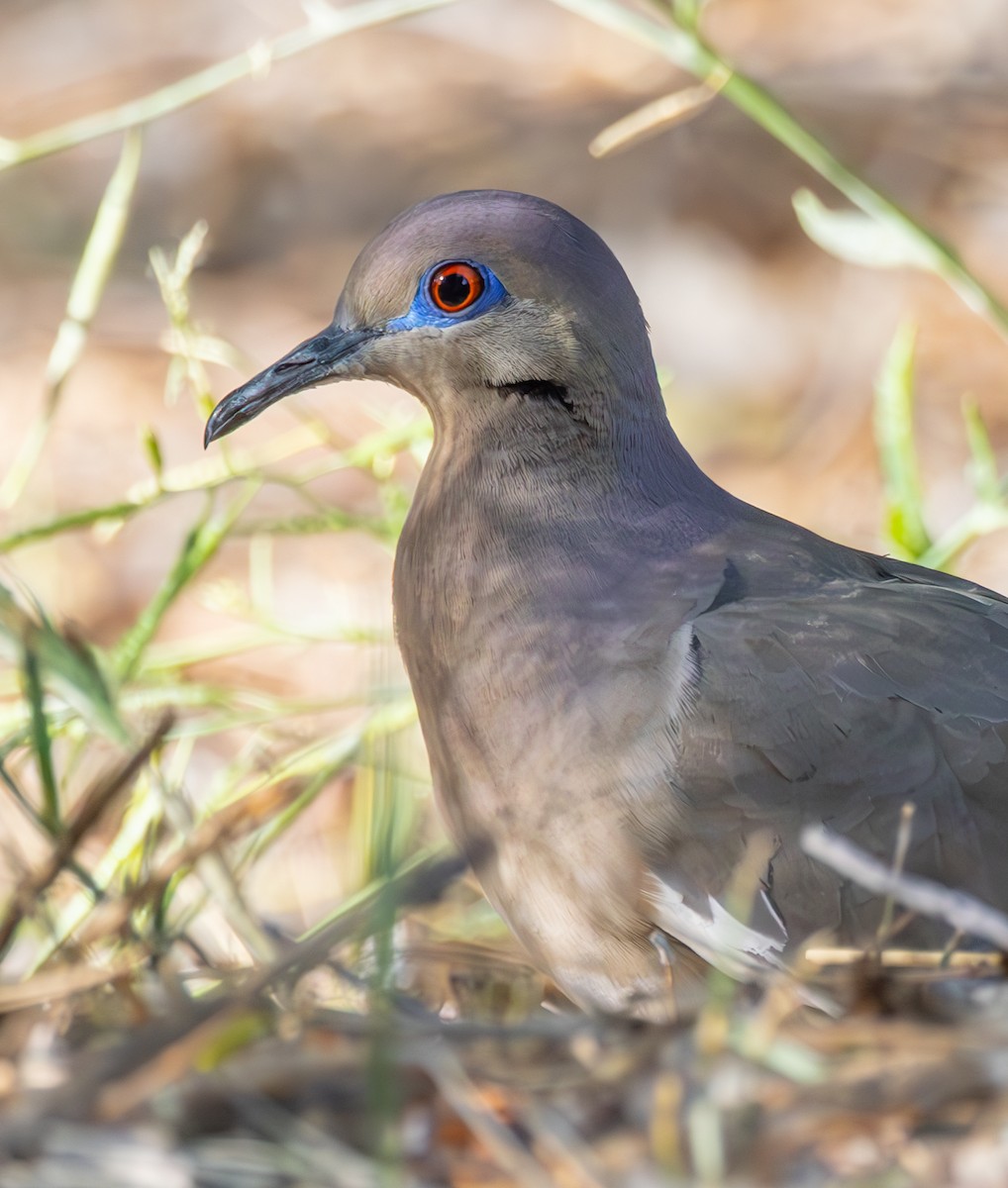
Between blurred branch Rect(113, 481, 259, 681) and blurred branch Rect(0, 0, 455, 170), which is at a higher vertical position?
blurred branch Rect(0, 0, 455, 170)

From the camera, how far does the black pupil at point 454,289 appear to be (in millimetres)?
1878

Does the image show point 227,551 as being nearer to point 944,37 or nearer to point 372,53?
point 372,53

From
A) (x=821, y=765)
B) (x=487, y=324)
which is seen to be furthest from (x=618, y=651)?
(x=487, y=324)

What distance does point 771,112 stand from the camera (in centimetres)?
216

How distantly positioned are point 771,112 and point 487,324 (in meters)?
0.60

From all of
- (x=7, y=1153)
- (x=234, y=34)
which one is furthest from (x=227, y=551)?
(x=7, y=1153)

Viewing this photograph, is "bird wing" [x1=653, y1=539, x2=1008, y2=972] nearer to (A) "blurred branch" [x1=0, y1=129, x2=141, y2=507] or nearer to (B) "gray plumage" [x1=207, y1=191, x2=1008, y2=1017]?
(B) "gray plumage" [x1=207, y1=191, x2=1008, y2=1017]

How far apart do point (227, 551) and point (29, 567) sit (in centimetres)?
70

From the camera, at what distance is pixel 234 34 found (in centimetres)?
544

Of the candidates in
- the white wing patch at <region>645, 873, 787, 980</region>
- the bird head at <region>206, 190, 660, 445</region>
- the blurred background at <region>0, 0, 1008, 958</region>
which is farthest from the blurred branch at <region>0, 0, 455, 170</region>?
the blurred background at <region>0, 0, 1008, 958</region>

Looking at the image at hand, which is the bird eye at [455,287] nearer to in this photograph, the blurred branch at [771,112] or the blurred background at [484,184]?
the blurred branch at [771,112]

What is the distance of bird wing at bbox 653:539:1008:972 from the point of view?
168 cm

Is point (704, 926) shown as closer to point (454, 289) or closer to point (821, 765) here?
point (821, 765)

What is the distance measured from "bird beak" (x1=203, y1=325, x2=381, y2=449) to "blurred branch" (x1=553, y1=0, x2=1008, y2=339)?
57 cm
